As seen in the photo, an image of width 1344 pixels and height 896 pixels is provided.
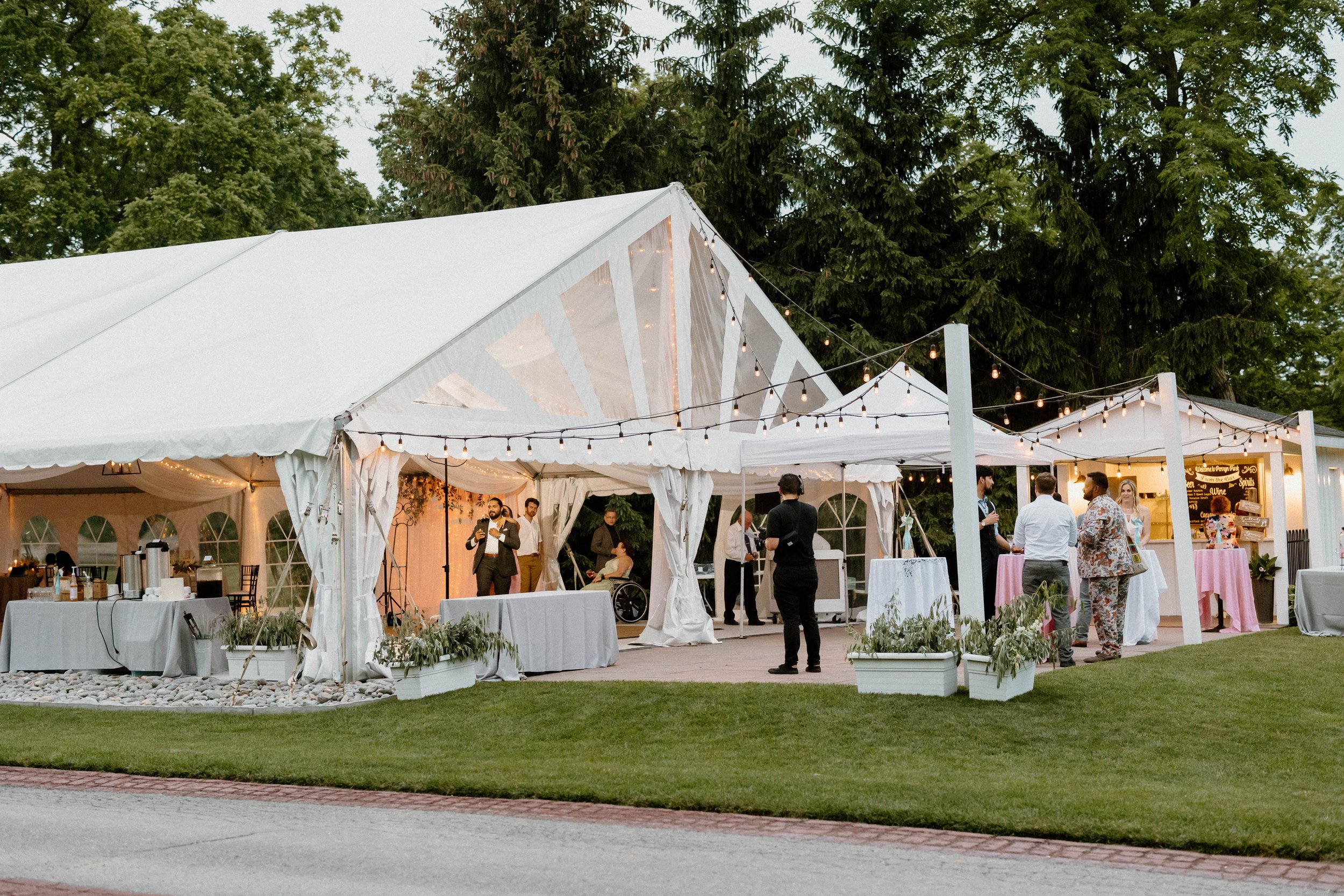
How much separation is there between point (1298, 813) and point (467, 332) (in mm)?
7971

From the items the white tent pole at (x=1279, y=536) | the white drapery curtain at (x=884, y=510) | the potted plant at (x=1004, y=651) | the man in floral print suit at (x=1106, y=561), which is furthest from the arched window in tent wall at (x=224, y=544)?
the white tent pole at (x=1279, y=536)

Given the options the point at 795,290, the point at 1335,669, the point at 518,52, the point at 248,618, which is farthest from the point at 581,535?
the point at 1335,669

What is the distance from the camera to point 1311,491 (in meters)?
14.8

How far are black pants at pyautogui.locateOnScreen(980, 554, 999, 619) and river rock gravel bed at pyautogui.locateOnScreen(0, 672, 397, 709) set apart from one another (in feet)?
18.1

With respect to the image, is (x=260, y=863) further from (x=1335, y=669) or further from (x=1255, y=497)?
(x=1255, y=497)

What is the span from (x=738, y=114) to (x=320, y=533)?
54.7 ft

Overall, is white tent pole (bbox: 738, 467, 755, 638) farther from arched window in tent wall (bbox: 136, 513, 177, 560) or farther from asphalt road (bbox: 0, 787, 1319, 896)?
asphalt road (bbox: 0, 787, 1319, 896)

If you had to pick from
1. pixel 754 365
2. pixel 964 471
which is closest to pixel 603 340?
pixel 754 365

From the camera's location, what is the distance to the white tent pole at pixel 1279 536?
1451cm

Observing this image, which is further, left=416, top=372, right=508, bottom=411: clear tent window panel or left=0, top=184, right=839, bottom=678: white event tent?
left=416, top=372, right=508, bottom=411: clear tent window panel

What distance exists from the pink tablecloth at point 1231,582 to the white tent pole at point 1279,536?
3.21ft

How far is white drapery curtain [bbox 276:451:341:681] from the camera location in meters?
10.6

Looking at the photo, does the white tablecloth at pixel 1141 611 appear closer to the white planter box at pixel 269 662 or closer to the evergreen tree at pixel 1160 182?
the white planter box at pixel 269 662

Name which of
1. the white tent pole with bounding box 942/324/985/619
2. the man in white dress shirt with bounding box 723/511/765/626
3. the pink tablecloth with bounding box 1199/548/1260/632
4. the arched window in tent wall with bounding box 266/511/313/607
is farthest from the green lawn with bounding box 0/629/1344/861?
the man in white dress shirt with bounding box 723/511/765/626
